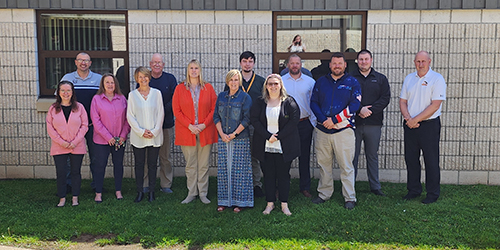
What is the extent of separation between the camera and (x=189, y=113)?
5578mm

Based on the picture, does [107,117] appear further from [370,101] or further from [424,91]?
[424,91]

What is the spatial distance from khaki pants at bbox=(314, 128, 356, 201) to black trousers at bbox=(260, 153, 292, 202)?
23.7 inches

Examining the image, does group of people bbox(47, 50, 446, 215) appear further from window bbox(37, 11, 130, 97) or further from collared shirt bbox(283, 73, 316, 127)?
window bbox(37, 11, 130, 97)

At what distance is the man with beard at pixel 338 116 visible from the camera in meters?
5.39

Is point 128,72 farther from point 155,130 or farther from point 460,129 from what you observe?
point 460,129

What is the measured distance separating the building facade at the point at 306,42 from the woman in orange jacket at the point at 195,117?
1276 mm

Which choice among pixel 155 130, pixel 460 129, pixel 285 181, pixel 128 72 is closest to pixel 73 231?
pixel 155 130

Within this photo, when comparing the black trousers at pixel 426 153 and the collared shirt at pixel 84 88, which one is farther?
the collared shirt at pixel 84 88

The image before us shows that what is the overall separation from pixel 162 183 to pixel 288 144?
2.21 m

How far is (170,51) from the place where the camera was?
684 cm

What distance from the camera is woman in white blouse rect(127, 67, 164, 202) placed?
566 centimetres

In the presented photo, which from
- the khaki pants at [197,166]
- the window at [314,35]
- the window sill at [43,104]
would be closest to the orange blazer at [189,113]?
the khaki pants at [197,166]

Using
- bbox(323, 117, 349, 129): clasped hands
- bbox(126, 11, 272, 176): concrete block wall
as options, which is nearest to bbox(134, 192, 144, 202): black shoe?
bbox(126, 11, 272, 176): concrete block wall

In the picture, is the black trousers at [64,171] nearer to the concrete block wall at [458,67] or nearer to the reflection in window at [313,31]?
the reflection in window at [313,31]
